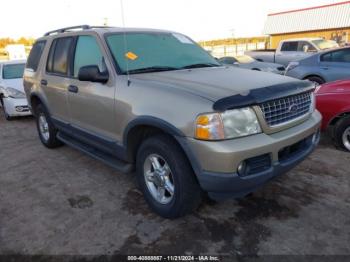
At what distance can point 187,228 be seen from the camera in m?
3.09

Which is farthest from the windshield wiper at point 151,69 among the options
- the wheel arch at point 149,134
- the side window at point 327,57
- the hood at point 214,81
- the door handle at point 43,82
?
the side window at point 327,57

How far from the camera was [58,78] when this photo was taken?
463cm

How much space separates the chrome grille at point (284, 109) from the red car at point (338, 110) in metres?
1.82

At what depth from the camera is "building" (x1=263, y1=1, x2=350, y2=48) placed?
1061 inches

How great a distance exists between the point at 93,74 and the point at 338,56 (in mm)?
6823

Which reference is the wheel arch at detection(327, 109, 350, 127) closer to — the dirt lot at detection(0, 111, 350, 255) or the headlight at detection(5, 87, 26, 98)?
the dirt lot at detection(0, 111, 350, 255)

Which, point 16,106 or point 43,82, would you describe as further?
point 16,106

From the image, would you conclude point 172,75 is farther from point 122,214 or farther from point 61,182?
point 61,182

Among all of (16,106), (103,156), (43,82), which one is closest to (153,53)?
(103,156)

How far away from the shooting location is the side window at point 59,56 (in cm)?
452

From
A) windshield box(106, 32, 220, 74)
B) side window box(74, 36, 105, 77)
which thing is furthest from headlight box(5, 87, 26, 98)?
windshield box(106, 32, 220, 74)

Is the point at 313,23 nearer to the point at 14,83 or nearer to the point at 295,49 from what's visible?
the point at 295,49

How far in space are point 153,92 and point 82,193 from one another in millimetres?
1684

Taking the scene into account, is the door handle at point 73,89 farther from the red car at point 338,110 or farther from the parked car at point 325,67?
the parked car at point 325,67
